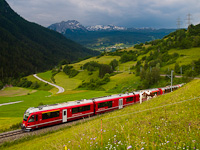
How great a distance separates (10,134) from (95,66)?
125468 mm

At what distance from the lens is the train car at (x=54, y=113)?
70.1ft

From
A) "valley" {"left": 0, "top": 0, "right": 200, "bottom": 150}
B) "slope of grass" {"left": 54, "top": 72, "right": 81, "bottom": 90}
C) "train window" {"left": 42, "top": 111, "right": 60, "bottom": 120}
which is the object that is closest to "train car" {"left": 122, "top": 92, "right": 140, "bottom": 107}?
"valley" {"left": 0, "top": 0, "right": 200, "bottom": 150}

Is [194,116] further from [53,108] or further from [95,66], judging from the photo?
[95,66]

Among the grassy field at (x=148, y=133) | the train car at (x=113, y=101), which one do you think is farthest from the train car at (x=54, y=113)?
the grassy field at (x=148, y=133)

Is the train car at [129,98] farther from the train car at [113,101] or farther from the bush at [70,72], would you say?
the bush at [70,72]

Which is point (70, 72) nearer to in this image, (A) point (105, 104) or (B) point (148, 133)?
(A) point (105, 104)

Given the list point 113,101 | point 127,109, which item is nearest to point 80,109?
point 113,101

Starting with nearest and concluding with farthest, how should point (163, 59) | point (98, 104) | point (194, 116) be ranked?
point (194, 116) < point (98, 104) < point (163, 59)

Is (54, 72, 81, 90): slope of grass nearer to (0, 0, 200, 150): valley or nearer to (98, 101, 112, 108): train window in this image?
(0, 0, 200, 150): valley

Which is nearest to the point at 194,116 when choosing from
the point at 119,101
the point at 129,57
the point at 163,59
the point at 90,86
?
the point at 119,101

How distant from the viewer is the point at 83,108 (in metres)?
26.0

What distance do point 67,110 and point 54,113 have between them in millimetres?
2104

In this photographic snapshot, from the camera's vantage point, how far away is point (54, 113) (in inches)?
906

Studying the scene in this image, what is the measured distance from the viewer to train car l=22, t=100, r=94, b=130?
70.1 ft
